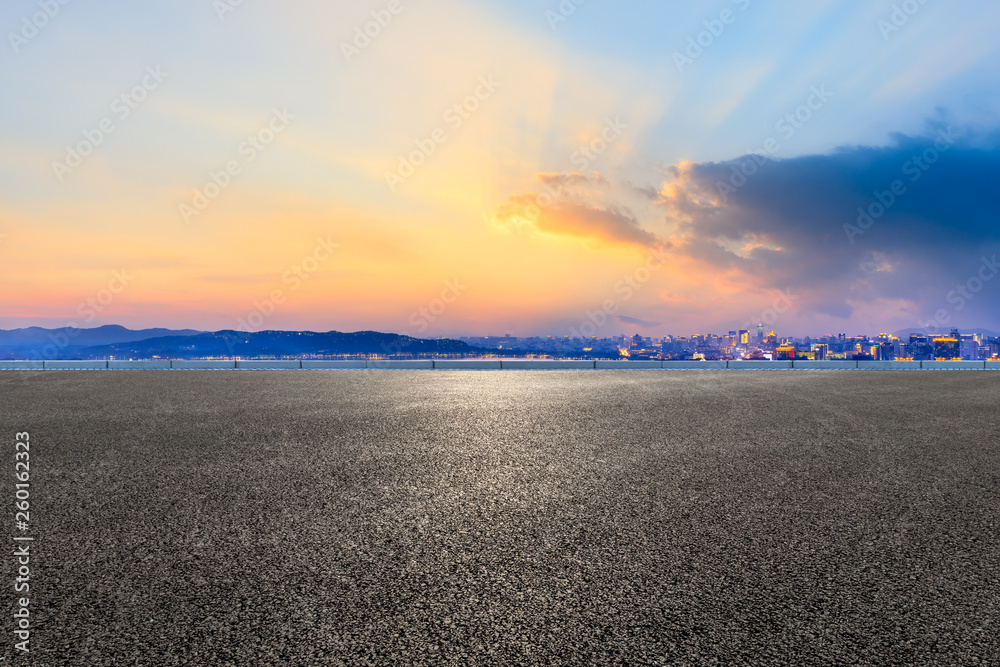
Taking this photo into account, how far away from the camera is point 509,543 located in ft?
15.8

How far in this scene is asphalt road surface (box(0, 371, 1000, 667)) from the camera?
3.35m

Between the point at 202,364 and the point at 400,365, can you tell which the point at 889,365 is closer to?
the point at 400,365

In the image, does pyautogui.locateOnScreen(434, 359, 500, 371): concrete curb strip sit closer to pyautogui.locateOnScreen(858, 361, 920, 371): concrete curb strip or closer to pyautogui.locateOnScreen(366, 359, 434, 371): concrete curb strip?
pyautogui.locateOnScreen(366, 359, 434, 371): concrete curb strip

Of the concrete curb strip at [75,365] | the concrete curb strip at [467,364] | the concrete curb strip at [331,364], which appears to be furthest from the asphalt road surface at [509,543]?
the concrete curb strip at [75,365]

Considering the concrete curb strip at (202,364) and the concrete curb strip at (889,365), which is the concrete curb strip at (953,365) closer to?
the concrete curb strip at (889,365)

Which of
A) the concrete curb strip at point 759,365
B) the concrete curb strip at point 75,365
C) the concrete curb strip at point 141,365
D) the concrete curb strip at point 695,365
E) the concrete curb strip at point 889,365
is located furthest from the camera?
the concrete curb strip at point 759,365

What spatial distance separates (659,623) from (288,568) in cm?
248

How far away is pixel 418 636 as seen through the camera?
337 cm

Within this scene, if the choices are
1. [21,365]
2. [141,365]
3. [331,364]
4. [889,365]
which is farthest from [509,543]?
[21,365]

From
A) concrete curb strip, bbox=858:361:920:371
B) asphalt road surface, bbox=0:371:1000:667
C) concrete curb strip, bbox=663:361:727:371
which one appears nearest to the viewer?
asphalt road surface, bbox=0:371:1000:667

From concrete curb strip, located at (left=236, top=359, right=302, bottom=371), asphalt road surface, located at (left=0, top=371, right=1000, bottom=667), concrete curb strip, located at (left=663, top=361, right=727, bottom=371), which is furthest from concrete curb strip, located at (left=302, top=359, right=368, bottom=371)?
asphalt road surface, located at (left=0, top=371, right=1000, bottom=667)

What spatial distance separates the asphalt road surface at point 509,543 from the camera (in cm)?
335

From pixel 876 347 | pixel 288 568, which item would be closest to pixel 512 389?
pixel 288 568

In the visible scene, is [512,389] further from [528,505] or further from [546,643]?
[546,643]
